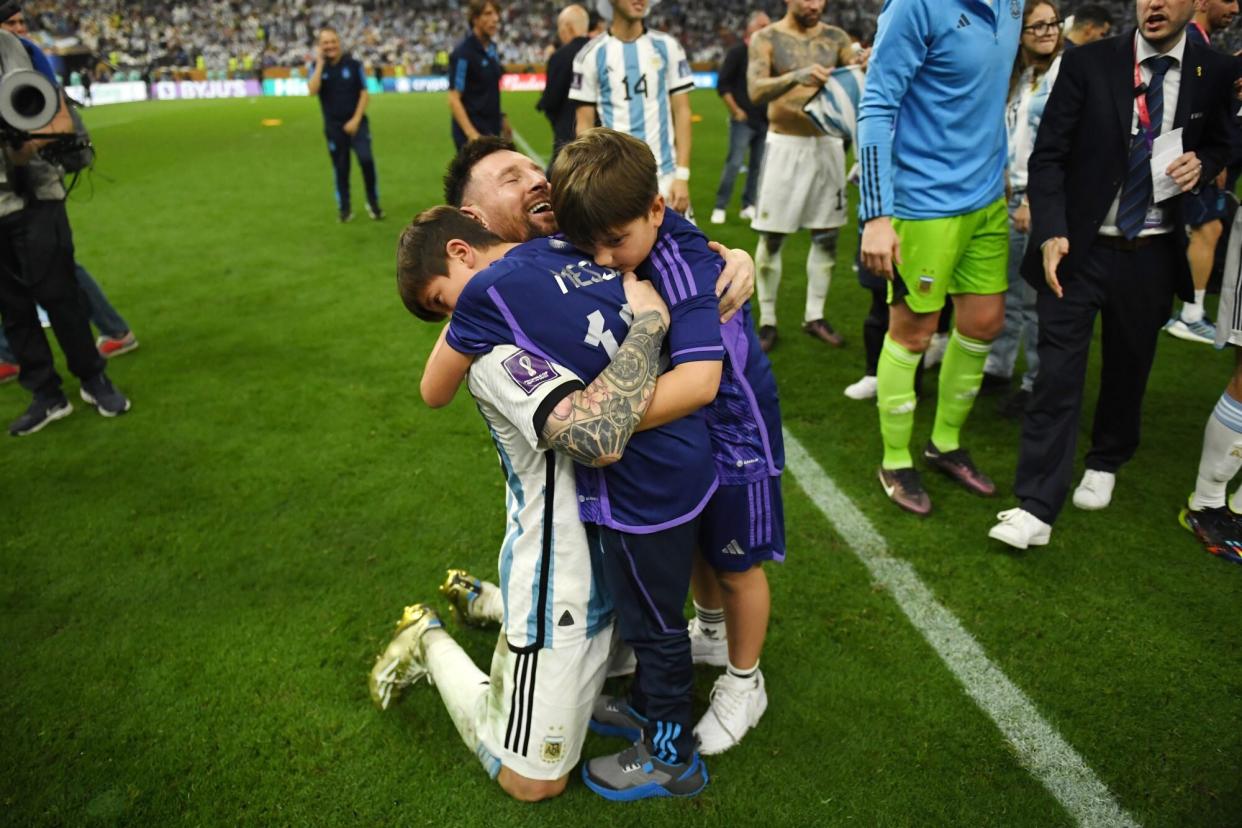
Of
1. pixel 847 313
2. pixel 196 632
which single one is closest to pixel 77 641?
pixel 196 632

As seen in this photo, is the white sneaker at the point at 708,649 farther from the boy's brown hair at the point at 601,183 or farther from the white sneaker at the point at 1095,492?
the white sneaker at the point at 1095,492

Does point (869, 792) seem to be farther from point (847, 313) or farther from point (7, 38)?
point (7, 38)

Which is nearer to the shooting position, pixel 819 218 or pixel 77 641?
pixel 77 641

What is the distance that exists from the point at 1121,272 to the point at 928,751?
197 centimetres

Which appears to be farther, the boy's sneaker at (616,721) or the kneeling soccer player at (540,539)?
the boy's sneaker at (616,721)

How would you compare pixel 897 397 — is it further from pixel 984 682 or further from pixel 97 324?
pixel 97 324

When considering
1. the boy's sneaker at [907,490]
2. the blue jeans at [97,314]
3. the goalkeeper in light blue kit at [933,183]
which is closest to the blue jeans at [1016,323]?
the goalkeeper in light blue kit at [933,183]

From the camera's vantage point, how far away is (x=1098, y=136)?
3004 millimetres

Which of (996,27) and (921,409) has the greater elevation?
(996,27)

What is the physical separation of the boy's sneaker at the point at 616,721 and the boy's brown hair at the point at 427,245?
1338mm

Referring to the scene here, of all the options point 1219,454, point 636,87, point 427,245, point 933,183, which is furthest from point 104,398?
point 1219,454

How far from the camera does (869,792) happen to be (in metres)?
2.24

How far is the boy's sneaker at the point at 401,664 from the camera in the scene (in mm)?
2602

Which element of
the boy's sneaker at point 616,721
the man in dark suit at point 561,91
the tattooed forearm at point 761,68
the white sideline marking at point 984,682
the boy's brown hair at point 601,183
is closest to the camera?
the boy's brown hair at point 601,183
